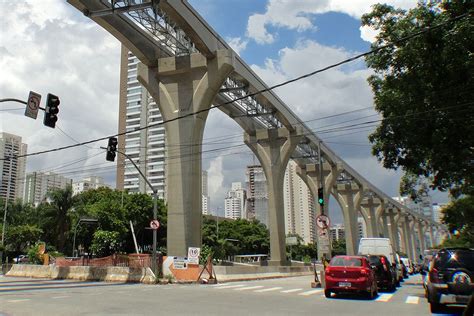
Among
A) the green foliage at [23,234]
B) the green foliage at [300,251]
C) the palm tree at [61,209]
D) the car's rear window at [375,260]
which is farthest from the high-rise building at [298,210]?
the car's rear window at [375,260]

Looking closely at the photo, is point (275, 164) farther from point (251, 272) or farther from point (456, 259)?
point (456, 259)

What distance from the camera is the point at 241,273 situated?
2973 cm

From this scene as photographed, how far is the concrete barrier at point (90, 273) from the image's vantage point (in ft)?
82.9

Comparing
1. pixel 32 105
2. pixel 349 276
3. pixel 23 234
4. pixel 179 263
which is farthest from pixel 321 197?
pixel 23 234

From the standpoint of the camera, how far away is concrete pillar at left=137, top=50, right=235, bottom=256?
92.3 feet

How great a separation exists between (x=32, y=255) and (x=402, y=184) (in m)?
31.2

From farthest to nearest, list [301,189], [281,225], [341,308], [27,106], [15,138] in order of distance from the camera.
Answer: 1. [301,189]
2. [281,225]
3. [15,138]
4. [27,106]
5. [341,308]

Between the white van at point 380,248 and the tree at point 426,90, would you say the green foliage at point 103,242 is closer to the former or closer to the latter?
the white van at point 380,248

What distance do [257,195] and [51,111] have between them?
164865mm

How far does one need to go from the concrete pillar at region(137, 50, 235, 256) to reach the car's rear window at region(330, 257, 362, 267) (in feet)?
46.0

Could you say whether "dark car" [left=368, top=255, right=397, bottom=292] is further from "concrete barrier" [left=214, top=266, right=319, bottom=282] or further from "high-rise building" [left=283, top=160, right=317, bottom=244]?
"high-rise building" [left=283, top=160, right=317, bottom=244]

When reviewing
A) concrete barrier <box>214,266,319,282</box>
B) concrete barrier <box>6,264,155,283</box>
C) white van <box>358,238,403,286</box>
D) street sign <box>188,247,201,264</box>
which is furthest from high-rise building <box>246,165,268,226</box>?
street sign <box>188,247,201,264</box>

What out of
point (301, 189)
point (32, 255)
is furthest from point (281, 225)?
point (301, 189)

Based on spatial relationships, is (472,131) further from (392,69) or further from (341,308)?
(341,308)
